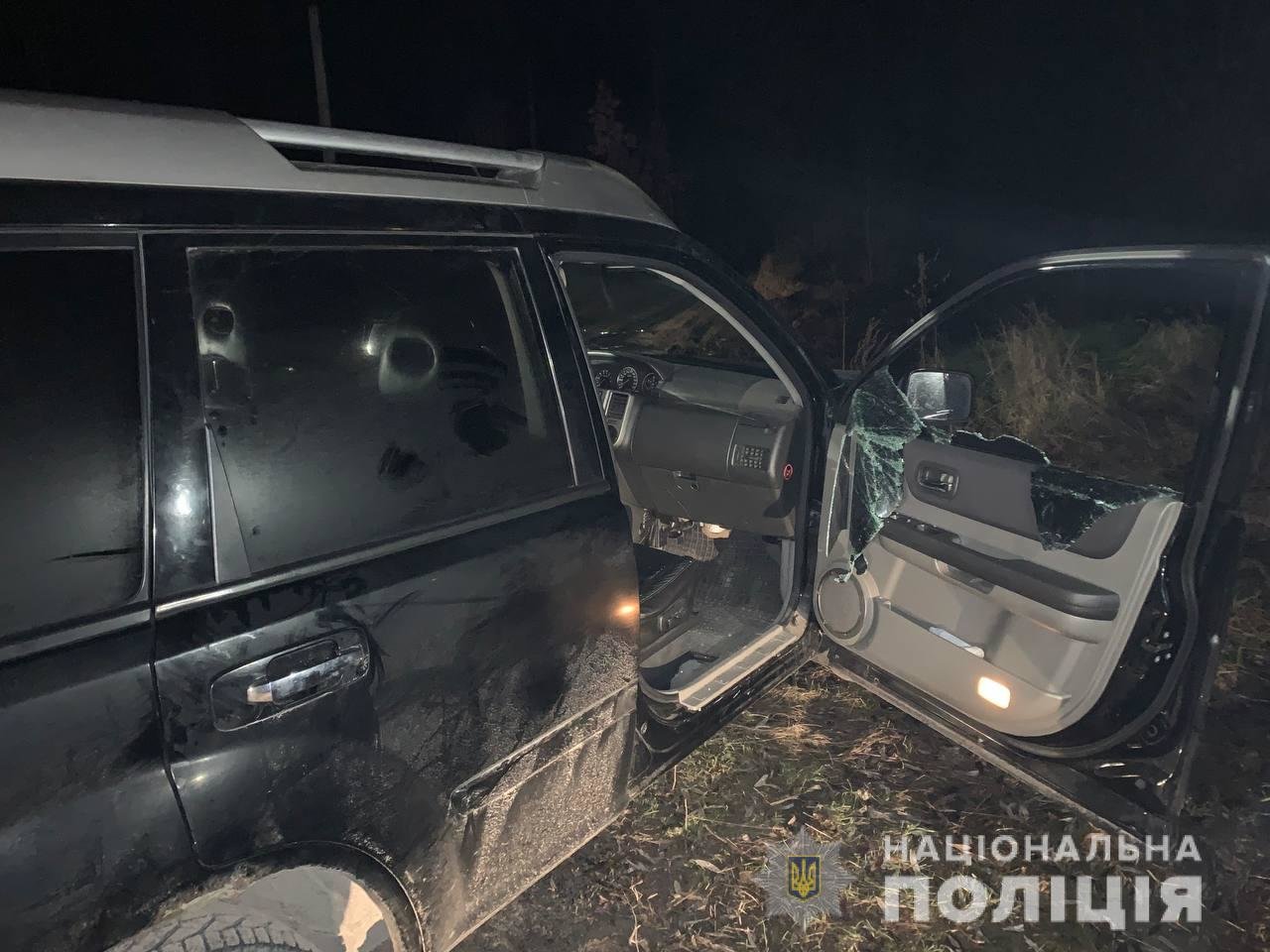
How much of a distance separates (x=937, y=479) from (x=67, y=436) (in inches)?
90.2

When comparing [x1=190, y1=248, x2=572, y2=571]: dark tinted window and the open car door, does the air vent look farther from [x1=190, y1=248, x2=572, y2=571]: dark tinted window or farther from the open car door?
[x1=190, y1=248, x2=572, y2=571]: dark tinted window

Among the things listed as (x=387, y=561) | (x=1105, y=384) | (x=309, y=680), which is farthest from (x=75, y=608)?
(x=1105, y=384)

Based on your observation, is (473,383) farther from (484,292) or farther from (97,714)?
(97,714)

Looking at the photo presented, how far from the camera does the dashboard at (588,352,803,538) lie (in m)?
3.07

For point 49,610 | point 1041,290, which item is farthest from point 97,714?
point 1041,290

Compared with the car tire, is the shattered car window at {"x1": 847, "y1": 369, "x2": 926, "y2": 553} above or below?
above

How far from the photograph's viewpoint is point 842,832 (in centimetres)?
280

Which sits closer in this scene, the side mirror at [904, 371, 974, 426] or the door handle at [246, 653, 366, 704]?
the door handle at [246, 653, 366, 704]

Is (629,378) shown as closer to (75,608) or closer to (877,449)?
(877,449)

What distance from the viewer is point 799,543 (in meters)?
3.01

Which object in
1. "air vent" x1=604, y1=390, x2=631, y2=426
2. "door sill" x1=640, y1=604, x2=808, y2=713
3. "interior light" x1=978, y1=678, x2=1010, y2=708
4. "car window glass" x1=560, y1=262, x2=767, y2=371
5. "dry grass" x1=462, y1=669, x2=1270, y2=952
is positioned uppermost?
"car window glass" x1=560, y1=262, x2=767, y2=371

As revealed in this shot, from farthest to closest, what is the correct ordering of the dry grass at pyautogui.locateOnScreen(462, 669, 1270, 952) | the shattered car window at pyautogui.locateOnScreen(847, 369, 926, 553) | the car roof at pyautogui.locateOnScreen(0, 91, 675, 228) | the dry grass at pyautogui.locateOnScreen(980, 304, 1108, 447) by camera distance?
1. the dry grass at pyautogui.locateOnScreen(980, 304, 1108, 447)
2. the shattered car window at pyautogui.locateOnScreen(847, 369, 926, 553)
3. the dry grass at pyautogui.locateOnScreen(462, 669, 1270, 952)
4. the car roof at pyautogui.locateOnScreen(0, 91, 675, 228)

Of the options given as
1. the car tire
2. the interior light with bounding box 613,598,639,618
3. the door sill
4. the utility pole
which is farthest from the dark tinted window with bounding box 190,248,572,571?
the utility pole

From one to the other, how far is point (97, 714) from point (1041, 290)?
10.1 metres
